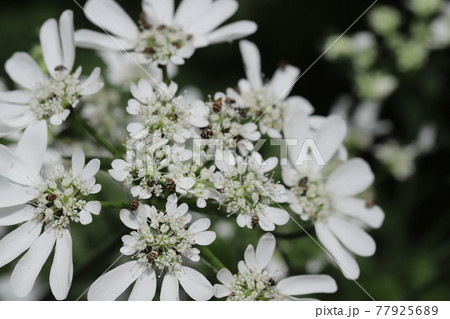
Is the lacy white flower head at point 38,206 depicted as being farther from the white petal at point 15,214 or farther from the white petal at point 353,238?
the white petal at point 353,238

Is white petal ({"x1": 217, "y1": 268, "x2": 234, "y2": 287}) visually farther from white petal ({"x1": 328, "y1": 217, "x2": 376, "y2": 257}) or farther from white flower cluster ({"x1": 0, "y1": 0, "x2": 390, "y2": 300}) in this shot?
white petal ({"x1": 328, "y1": 217, "x2": 376, "y2": 257})

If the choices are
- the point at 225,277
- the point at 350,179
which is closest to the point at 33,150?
the point at 225,277

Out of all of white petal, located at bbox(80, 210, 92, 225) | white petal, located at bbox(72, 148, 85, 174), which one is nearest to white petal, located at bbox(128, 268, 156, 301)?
white petal, located at bbox(80, 210, 92, 225)
